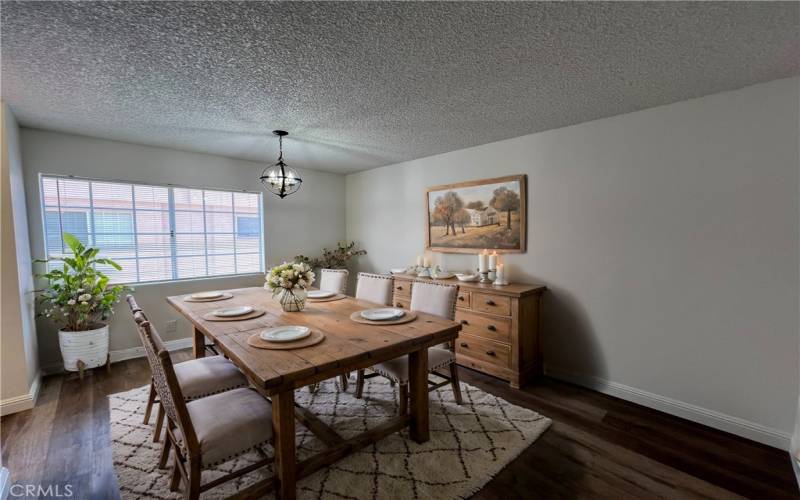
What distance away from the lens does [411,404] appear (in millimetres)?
2252

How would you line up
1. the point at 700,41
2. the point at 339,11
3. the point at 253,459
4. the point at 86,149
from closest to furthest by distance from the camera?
the point at 339,11 < the point at 700,41 < the point at 253,459 < the point at 86,149

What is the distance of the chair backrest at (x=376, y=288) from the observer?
317 cm

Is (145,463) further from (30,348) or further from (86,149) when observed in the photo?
(86,149)

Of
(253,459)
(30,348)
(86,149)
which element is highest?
(86,149)

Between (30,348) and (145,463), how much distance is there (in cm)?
189

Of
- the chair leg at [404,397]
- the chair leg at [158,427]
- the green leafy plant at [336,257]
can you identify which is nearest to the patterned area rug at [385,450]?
the chair leg at [158,427]

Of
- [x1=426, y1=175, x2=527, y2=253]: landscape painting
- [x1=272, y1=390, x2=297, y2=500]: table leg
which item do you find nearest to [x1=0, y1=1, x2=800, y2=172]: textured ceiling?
[x1=426, y1=175, x2=527, y2=253]: landscape painting

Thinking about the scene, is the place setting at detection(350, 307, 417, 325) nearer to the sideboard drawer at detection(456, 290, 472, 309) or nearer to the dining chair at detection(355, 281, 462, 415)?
the dining chair at detection(355, 281, 462, 415)

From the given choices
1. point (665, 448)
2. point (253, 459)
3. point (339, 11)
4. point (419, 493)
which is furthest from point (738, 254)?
point (253, 459)

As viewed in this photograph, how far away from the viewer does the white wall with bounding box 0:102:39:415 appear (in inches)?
102

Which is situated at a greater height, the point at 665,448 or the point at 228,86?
the point at 228,86

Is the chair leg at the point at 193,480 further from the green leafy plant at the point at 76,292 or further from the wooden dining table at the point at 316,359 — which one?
the green leafy plant at the point at 76,292

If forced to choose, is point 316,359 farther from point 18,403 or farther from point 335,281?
point 18,403

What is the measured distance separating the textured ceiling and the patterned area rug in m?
2.30
